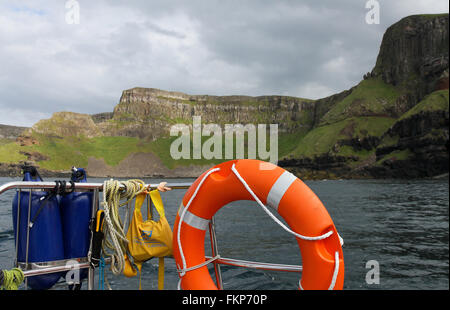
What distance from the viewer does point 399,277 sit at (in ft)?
32.2

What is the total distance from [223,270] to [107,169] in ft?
654

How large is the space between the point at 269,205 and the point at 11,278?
286 centimetres

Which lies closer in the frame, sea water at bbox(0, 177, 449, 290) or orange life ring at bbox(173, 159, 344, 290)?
orange life ring at bbox(173, 159, 344, 290)

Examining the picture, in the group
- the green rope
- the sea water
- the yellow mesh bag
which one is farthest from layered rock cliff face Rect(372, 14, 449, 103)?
the green rope

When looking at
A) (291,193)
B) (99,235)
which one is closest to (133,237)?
(99,235)

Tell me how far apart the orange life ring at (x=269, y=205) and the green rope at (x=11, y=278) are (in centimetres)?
167

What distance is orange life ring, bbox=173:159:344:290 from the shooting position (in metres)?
3.38

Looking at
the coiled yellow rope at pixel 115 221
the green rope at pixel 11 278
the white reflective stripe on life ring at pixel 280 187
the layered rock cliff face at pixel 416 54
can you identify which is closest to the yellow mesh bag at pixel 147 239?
the coiled yellow rope at pixel 115 221

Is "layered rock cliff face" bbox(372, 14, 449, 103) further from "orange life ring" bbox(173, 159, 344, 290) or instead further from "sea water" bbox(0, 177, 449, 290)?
"orange life ring" bbox(173, 159, 344, 290)

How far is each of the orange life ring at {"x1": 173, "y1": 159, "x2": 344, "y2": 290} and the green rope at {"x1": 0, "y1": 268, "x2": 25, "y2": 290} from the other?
5.48ft

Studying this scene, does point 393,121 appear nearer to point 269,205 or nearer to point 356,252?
point 356,252

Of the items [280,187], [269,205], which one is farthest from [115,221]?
[280,187]

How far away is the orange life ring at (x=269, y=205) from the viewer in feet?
11.1
